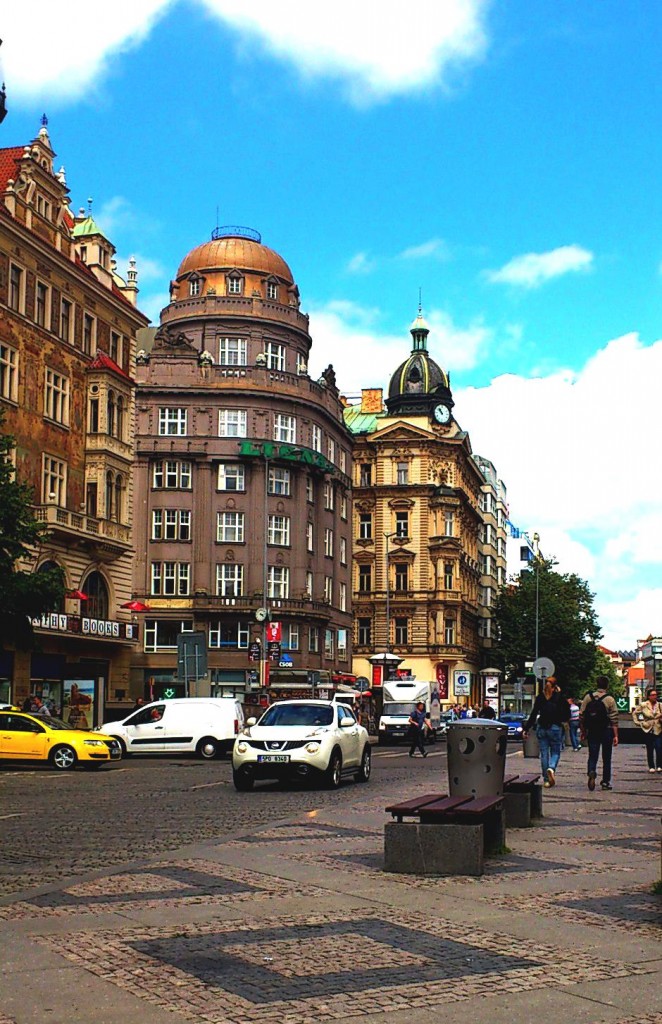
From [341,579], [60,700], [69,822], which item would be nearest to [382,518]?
[341,579]

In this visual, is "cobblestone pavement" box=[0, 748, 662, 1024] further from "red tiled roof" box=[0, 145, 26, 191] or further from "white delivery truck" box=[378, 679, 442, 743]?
"white delivery truck" box=[378, 679, 442, 743]

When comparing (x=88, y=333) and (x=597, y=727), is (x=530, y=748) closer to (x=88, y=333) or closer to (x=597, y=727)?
(x=597, y=727)

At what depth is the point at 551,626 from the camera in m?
107

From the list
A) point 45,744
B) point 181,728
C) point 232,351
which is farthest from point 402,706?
point 45,744

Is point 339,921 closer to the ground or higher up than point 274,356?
closer to the ground

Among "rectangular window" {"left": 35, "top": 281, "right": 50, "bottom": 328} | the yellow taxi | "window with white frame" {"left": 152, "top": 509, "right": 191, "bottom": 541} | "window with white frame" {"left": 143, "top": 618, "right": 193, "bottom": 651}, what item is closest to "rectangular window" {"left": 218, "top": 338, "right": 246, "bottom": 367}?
"window with white frame" {"left": 152, "top": 509, "right": 191, "bottom": 541}

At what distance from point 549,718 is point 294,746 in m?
4.41

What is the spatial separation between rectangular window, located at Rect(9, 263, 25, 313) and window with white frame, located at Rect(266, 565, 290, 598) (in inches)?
1200

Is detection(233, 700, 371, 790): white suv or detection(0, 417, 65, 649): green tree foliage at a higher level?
detection(0, 417, 65, 649): green tree foliage

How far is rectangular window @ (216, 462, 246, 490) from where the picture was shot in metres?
73.9

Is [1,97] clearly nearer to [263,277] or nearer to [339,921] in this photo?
[263,277]

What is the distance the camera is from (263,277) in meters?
76.5

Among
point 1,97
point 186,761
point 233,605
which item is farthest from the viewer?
point 233,605

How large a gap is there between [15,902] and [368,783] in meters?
15.9
